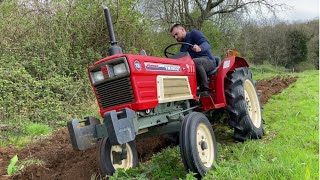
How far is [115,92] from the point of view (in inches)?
146

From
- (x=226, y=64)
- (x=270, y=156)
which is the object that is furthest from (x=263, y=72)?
(x=270, y=156)

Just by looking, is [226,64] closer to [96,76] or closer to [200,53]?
[200,53]

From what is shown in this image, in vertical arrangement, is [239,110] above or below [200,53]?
below

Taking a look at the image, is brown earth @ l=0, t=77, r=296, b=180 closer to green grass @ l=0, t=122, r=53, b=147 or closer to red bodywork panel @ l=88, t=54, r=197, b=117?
green grass @ l=0, t=122, r=53, b=147

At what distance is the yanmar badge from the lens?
149 inches

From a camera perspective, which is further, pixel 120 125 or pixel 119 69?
pixel 119 69

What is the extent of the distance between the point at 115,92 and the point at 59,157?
218 centimetres

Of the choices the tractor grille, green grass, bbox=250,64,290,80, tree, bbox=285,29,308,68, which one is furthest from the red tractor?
tree, bbox=285,29,308,68

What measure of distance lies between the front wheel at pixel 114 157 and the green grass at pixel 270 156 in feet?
0.61

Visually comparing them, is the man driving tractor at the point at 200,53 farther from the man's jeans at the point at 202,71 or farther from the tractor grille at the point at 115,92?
the tractor grille at the point at 115,92

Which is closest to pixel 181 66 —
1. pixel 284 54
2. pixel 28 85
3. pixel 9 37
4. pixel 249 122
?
pixel 249 122

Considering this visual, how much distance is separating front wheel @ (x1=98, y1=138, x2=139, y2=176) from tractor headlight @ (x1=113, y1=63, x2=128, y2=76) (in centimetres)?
86

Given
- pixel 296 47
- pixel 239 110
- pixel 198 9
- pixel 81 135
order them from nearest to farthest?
pixel 81 135 → pixel 239 110 → pixel 198 9 → pixel 296 47

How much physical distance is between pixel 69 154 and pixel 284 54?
99.1 feet
